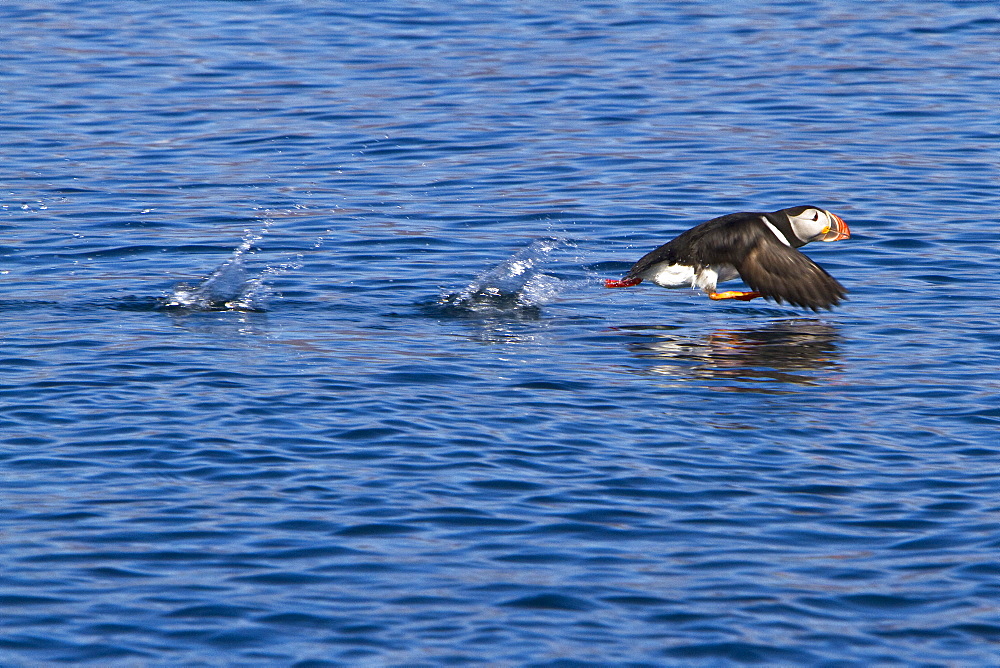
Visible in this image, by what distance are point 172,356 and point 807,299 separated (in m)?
4.62

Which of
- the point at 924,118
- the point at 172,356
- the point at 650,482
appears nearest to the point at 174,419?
the point at 172,356

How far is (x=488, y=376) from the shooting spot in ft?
33.1

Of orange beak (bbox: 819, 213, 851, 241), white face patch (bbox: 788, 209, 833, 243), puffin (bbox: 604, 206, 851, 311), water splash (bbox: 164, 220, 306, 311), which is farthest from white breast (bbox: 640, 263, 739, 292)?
water splash (bbox: 164, 220, 306, 311)

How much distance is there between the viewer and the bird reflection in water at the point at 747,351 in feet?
33.8

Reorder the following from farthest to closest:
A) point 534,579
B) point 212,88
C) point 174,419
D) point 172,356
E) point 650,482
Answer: point 212,88 → point 172,356 → point 174,419 → point 650,482 → point 534,579

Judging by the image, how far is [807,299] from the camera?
36.6 ft

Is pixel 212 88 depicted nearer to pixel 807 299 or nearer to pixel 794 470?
pixel 807 299

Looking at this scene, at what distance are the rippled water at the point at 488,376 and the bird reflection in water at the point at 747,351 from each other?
5 cm

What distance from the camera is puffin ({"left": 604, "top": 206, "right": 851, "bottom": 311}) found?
440 inches

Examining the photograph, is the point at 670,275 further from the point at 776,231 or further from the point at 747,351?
the point at 747,351

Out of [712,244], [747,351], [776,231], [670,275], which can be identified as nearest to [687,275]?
[670,275]

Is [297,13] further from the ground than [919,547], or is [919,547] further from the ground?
[297,13]

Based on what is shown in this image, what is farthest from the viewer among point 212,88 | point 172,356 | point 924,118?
point 212,88

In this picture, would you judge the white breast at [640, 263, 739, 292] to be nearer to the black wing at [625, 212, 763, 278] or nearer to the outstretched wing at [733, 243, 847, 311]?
the black wing at [625, 212, 763, 278]
